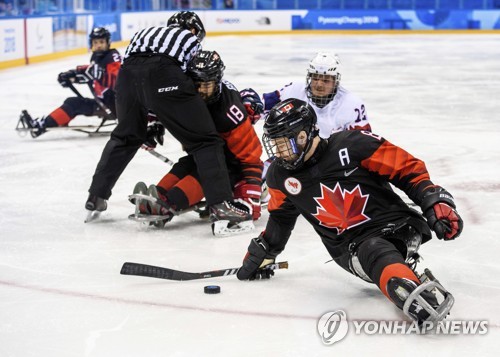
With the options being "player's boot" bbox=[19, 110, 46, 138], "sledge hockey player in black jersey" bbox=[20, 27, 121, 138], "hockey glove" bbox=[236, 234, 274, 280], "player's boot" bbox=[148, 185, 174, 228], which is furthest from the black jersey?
"player's boot" bbox=[19, 110, 46, 138]

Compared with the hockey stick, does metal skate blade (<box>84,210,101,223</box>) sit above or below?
below

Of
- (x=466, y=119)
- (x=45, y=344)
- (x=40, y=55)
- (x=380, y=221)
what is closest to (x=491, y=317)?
(x=380, y=221)

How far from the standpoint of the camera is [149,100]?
13.8ft

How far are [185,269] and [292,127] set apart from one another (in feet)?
3.17

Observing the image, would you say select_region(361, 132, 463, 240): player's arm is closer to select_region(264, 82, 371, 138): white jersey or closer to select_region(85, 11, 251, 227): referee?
select_region(85, 11, 251, 227): referee

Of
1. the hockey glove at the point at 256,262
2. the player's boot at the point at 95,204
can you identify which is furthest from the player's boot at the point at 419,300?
the player's boot at the point at 95,204

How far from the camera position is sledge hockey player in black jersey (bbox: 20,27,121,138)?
700 centimetres

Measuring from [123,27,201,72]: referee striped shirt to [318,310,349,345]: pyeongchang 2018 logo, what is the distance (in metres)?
1.70

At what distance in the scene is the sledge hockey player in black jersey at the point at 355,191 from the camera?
2906 millimetres

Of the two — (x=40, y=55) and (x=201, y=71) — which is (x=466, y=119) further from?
(x=40, y=55)

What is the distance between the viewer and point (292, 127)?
9.55 feet

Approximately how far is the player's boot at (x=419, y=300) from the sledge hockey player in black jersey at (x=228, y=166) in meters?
1.48

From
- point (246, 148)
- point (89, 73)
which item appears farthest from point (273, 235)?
point (89, 73)

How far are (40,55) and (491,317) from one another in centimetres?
1166
